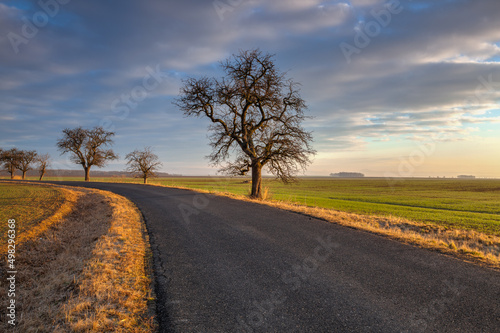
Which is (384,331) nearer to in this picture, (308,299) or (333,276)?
(308,299)

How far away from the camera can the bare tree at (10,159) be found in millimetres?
65375

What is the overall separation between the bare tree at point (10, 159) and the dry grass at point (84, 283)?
76982 mm

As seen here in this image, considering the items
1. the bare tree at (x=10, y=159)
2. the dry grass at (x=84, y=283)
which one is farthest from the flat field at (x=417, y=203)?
the bare tree at (x=10, y=159)

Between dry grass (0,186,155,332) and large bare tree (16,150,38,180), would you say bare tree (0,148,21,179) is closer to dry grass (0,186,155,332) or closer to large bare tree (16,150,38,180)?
large bare tree (16,150,38,180)

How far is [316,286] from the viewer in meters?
4.79

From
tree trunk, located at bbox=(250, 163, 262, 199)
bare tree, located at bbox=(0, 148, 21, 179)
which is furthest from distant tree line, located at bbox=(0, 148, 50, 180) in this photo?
tree trunk, located at bbox=(250, 163, 262, 199)

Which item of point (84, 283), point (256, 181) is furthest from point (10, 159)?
point (84, 283)

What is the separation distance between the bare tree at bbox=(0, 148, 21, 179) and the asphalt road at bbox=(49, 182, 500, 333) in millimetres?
81733

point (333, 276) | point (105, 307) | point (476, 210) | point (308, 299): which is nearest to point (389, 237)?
point (333, 276)

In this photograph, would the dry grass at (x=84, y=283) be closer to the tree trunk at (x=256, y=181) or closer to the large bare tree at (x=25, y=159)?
the tree trunk at (x=256, y=181)

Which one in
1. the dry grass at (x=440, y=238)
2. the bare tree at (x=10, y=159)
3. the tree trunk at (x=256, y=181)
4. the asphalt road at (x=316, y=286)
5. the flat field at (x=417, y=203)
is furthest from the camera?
the bare tree at (x=10, y=159)

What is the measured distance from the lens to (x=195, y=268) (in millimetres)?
5789

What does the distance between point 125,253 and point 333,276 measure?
17.4 ft

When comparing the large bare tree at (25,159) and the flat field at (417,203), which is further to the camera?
the large bare tree at (25,159)
